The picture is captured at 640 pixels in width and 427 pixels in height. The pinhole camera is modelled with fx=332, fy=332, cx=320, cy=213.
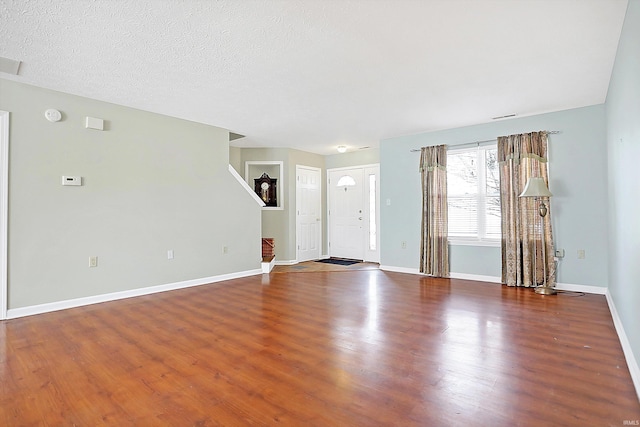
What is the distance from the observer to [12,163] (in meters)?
3.57

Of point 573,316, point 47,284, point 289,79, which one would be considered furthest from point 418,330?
point 47,284

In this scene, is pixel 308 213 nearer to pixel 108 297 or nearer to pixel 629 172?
pixel 108 297

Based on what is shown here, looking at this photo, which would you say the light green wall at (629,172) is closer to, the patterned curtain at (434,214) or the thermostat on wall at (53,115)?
the patterned curtain at (434,214)

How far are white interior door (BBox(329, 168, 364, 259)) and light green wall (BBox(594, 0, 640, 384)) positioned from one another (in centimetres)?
502

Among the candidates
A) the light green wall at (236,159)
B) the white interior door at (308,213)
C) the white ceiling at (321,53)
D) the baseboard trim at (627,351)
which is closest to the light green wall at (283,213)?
the light green wall at (236,159)

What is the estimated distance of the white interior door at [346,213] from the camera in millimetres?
7719

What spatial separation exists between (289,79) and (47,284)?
11.8 feet

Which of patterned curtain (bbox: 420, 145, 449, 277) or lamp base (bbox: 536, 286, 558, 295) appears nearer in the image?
lamp base (bbox: 536, 286, 558, 295)

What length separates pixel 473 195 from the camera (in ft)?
18.0

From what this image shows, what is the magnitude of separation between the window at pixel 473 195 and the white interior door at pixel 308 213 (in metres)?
3.22

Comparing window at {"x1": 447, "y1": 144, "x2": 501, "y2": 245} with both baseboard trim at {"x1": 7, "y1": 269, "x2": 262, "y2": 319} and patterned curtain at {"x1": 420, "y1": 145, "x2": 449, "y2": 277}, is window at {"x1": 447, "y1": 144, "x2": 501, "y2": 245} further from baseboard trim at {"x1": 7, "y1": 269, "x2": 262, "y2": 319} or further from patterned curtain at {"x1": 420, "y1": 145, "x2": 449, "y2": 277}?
baseboard trim at {"x1": 7, "y1": 269, "x2": 262, "y2": 319}

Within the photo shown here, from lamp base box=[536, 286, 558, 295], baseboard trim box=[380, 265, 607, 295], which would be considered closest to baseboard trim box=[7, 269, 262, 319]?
baseboard trim box=[380, 265, 607, 295]

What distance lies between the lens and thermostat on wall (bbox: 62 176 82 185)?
12.8 feet

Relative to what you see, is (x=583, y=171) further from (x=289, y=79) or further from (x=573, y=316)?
(x=289, y=79)
